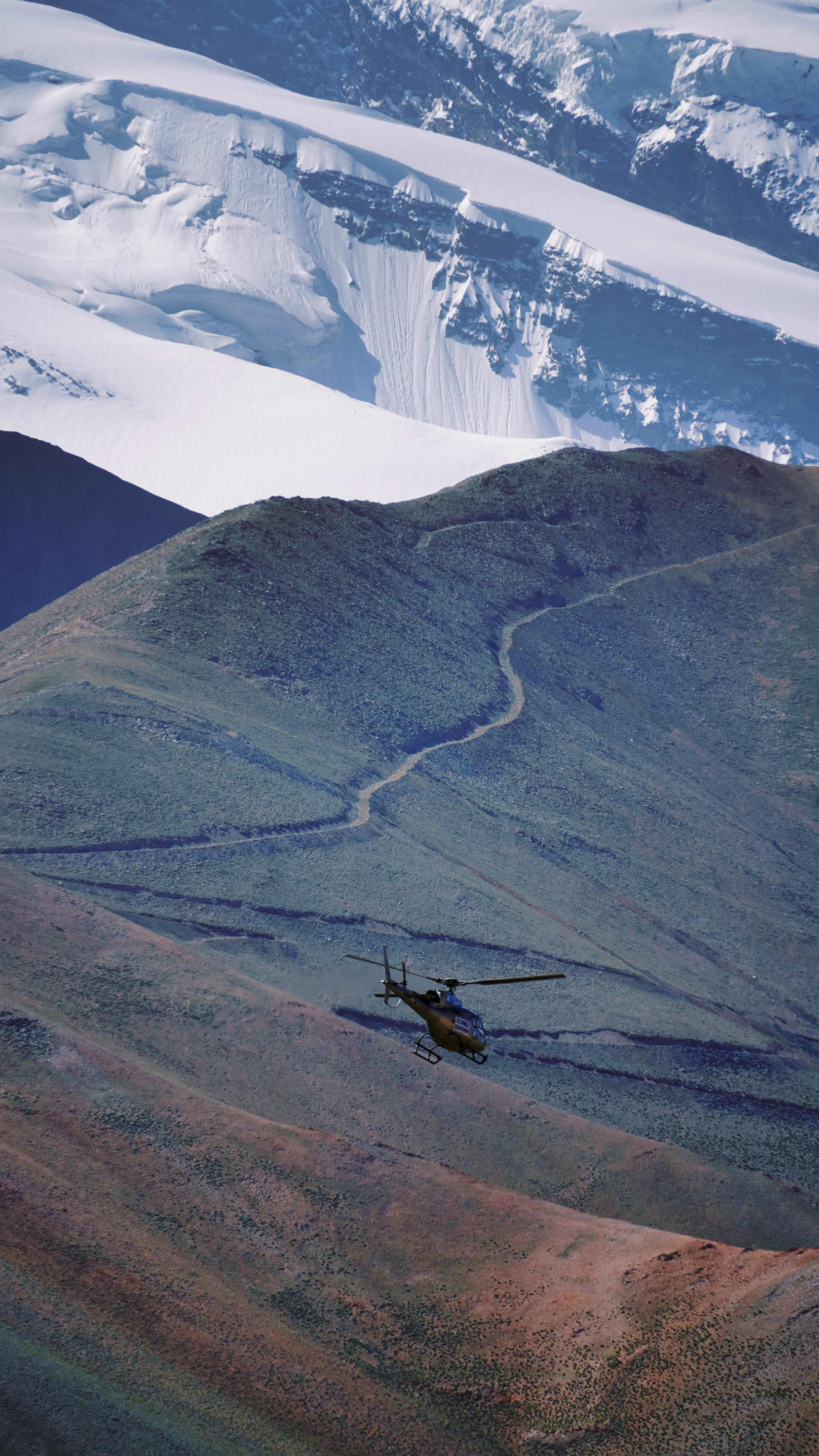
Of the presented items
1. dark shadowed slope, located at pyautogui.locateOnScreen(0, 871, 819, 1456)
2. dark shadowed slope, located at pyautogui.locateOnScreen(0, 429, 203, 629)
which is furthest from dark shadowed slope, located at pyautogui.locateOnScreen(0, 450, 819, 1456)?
dark shadowed slope, located at pyautogui.locateOnScreen(0, 429, 203, 629)

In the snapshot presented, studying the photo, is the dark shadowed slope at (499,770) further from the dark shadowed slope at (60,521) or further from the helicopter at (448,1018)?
the dark shadowed slope at (60,521)

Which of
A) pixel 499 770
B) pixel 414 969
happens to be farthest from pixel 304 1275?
pixel 499 770

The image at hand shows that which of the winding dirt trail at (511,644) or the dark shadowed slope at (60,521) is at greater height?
the winding dirt trail at (511,644)

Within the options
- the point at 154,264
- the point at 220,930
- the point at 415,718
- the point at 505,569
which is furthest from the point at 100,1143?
the point at 154,264

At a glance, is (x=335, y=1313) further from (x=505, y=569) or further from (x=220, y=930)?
(x=505, y=569)

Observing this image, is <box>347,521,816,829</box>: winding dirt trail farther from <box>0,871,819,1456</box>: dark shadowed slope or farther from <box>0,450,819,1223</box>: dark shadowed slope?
<box>0,871,819,1456</box>: dark shadowed slope

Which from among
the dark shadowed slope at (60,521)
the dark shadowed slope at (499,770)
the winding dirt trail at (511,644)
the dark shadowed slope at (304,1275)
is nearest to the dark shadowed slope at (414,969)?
the dark shadowed slope at (304,1275)

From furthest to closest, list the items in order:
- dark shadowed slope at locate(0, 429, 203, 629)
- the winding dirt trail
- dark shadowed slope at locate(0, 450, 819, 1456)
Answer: dark shadowed slope at locate(0, 429, 203, 629) < the winding dirt trail < dark shadowed slope at locate(0, 450, 819, 1456)
